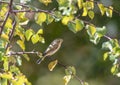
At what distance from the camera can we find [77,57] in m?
3.25

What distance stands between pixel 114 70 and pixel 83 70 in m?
1.98

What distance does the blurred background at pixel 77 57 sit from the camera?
3.15 meters

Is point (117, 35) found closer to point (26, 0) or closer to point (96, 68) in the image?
point (96, 68)

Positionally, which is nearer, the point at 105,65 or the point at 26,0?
the point at 26,0

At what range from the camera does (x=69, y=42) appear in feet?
10.9

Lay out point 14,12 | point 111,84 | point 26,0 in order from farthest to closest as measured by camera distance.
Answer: point 111,84 < point 26,0 < point 14,12

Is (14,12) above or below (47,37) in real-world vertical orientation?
above

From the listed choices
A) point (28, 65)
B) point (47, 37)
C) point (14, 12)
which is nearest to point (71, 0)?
point (14, 12)

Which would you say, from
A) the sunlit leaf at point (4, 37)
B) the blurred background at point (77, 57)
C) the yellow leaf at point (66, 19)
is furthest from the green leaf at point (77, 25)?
the blurred background at point (77, 57)

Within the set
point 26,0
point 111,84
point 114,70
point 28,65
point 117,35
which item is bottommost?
point 111,84

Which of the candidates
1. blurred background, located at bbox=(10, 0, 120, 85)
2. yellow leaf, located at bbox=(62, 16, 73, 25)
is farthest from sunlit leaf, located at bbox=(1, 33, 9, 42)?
blurred background, located at bbox=(10, 0, 120, 85)

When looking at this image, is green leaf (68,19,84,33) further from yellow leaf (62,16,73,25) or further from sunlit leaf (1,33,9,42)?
sunlit leaf (1,33,9,42)

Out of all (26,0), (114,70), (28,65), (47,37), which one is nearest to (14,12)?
(26,0)

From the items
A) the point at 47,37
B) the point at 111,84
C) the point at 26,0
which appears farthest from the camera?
the point at 111,84
